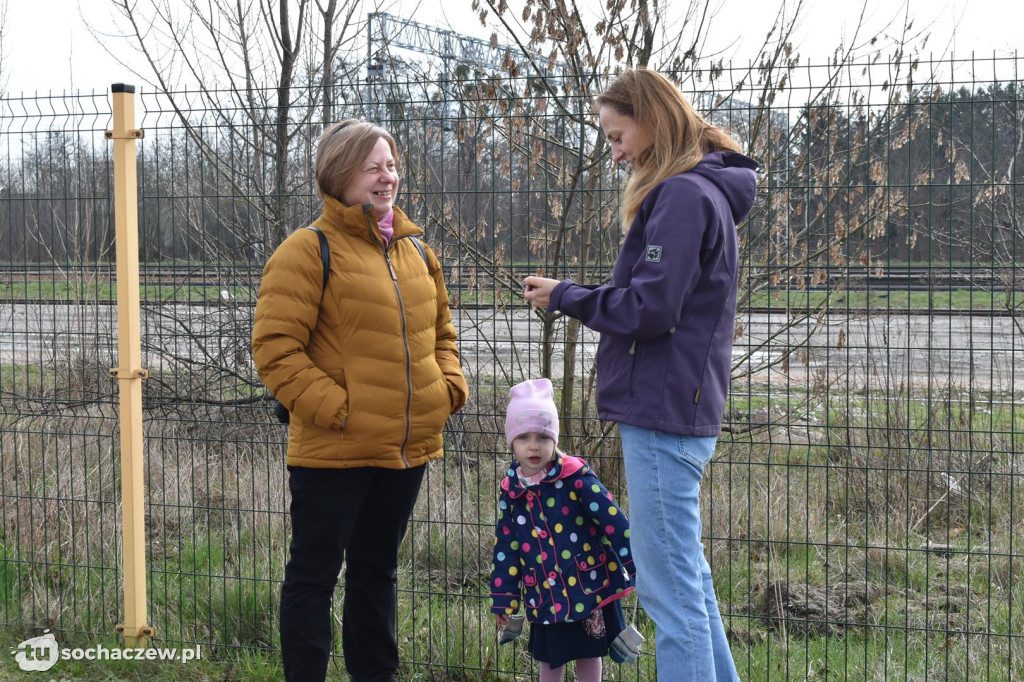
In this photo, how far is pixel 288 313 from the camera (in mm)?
3010

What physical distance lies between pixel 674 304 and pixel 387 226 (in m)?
1.13

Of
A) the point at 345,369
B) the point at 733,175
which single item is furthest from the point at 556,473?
the point at 733,175

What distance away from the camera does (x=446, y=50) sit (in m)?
5.39

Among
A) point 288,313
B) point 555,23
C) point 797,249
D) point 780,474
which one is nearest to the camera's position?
point 288,313

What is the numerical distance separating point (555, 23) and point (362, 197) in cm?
198

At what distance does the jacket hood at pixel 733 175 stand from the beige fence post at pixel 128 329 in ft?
8.28

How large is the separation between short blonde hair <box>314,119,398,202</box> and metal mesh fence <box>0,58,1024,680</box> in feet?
2.84

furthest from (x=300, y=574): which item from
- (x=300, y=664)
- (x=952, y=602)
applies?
(x=952, y=602)

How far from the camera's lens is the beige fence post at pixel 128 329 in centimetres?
409

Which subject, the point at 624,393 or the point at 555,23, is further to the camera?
the point at 555,23

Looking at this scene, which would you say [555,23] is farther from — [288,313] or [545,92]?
[288,313]

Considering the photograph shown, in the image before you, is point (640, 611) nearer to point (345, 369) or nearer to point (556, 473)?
point (556, 473)

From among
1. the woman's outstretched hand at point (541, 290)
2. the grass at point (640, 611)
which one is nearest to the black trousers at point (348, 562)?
the grass at point (640, 611)

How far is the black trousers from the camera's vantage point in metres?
3.15
